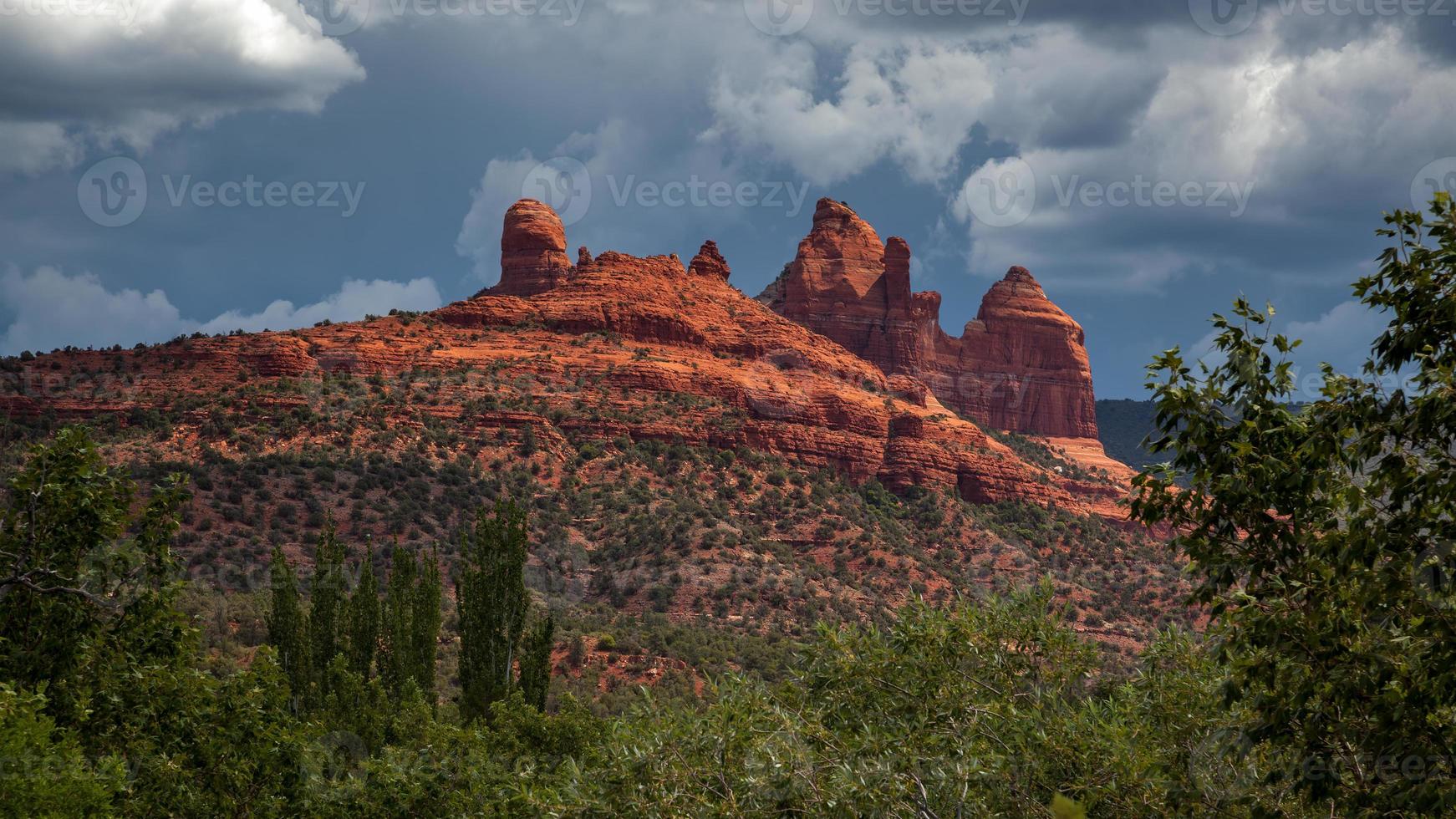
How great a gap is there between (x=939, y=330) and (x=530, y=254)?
5496 cm

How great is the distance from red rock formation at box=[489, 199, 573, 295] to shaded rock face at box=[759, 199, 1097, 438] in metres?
32.1

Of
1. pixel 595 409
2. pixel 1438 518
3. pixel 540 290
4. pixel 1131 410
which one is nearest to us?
pixel 1438 518

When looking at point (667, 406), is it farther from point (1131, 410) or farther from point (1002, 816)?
point (1131, 410)

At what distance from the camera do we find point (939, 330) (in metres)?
142

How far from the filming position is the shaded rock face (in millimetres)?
132375

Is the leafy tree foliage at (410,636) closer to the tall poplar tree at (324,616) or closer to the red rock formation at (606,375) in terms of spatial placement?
the tall poplar tree at (324,616)

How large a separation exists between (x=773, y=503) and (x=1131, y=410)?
136 metres

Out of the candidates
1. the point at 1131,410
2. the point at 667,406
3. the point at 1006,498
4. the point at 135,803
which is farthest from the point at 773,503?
the point at 1131,410

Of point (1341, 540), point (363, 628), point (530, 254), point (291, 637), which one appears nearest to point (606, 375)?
point (530, 254)

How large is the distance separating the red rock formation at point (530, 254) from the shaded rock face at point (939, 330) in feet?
105

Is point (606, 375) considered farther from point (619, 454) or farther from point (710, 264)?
point (710, 264)

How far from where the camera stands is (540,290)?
108 m

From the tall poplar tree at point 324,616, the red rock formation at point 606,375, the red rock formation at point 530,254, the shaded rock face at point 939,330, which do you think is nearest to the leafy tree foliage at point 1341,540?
the tall poplar tree at point 324,616

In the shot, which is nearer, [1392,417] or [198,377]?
[1392,417]
